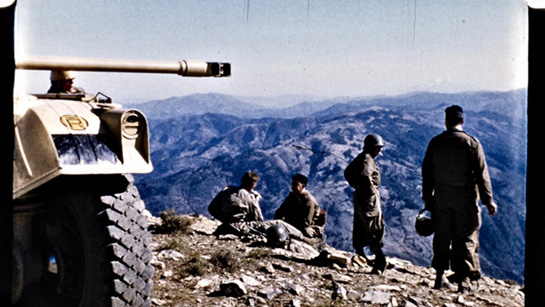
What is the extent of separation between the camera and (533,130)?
3.33 meters

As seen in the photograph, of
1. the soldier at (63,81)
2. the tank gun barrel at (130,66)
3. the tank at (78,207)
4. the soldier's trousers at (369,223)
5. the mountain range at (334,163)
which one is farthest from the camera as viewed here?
the mountain range at (334,163)

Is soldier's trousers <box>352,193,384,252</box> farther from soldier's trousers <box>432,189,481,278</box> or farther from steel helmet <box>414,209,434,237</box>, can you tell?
soldier's trousers <box>432,189,481,278</box>

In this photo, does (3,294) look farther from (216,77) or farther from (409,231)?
(409,231)

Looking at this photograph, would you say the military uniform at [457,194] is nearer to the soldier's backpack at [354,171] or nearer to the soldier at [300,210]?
the soldier's backpack at [354,171]

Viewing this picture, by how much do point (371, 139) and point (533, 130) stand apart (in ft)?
19.2

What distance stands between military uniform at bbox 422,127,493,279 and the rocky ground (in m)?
0.40

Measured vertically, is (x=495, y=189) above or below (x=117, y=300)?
below

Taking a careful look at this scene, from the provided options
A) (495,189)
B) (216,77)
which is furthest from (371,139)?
(495,189)

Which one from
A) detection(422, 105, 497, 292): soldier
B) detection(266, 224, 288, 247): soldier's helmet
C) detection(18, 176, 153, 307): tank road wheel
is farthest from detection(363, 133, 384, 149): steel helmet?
detection(18, 176, 153, 307): tank road wheel

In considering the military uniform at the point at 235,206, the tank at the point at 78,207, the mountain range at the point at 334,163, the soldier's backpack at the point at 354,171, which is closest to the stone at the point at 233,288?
the tank at the point at 78,207

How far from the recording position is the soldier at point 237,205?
10.8 m

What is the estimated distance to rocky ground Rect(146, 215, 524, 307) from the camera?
7.34 m

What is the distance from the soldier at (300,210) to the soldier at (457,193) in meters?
2.94

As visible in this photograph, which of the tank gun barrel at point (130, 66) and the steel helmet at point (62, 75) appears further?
the steel helmet at point (62, 75)
